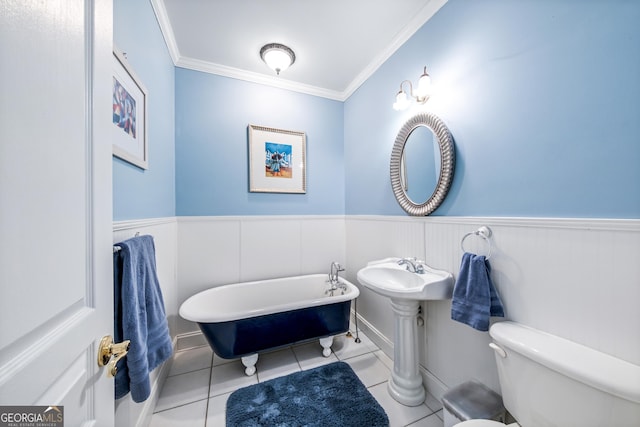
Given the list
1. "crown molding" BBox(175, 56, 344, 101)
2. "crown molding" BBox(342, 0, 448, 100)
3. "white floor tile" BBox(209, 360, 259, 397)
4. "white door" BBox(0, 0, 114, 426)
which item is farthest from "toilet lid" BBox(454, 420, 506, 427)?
"crown molding" BBox(175, 56, 344, 101)

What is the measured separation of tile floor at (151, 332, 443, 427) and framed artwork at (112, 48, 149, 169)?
1.50 metres

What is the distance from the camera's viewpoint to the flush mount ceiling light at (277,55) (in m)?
1.85

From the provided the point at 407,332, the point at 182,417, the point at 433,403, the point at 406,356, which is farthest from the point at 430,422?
the point at 182,417

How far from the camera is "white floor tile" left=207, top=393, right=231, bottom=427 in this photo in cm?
132

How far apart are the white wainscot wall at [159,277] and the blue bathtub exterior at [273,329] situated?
15.5 inches

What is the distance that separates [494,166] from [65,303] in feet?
5.39

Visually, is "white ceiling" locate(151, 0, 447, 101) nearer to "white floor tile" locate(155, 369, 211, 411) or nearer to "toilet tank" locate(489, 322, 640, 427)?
"toilet tank" locate(489, 322, 640, 427)

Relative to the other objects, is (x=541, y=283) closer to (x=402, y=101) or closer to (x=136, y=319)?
(x=402, y=101)

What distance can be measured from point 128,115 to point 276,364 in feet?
6.36

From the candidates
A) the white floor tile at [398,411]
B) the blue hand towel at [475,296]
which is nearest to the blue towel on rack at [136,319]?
the white floor tile at [398,411]

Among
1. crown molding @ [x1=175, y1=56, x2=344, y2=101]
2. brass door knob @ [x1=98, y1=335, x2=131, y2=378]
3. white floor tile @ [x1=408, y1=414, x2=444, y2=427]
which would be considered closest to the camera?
brass door knob @ [x1=98, y1=335, x2=131, y2=378]

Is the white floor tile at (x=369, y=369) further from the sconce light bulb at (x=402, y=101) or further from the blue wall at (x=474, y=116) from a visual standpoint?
the sconce light bulb at (x=402, y=101)

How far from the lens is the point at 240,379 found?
1658 millimetres

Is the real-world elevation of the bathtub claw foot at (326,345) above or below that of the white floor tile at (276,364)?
above
